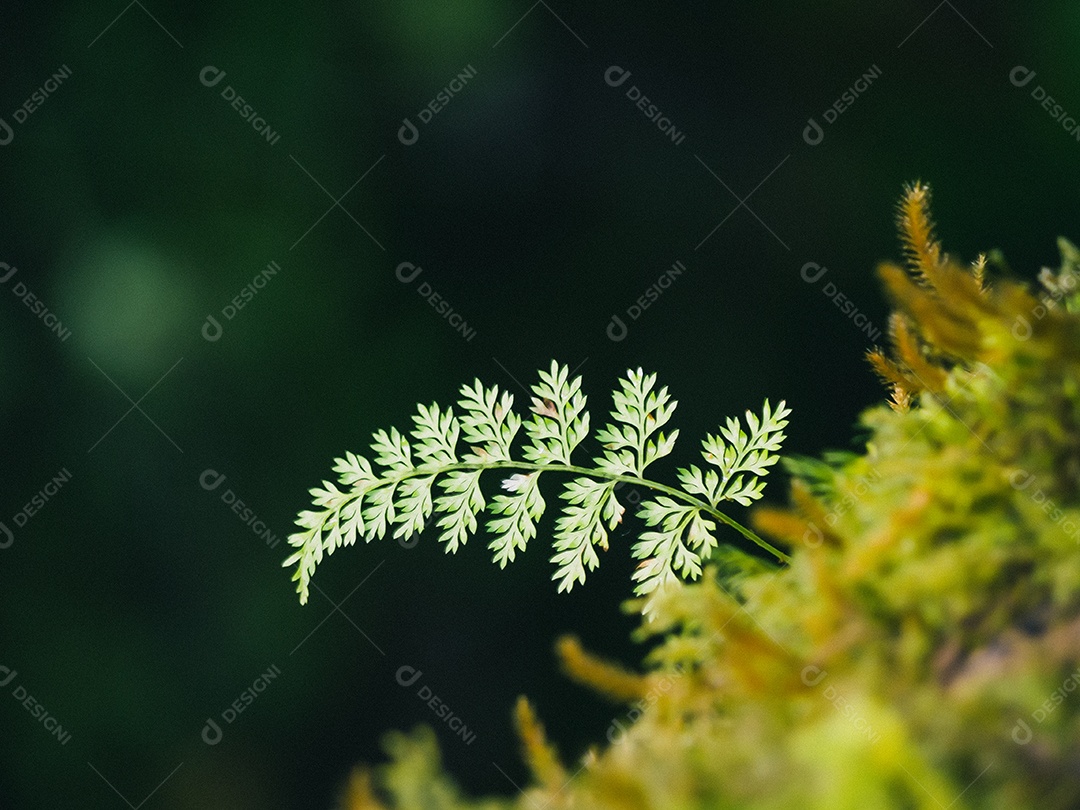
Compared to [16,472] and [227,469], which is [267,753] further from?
[16,472]

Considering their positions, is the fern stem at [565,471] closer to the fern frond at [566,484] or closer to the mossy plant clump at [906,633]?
the fern frond at [566,484]

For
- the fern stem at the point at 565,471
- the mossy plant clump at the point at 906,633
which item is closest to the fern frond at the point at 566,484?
the fern stem at the point at 565,471

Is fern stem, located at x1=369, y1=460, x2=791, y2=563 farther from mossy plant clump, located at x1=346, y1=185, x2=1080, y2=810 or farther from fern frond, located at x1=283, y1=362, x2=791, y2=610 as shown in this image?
mossy plant clump, located at x1=346, y1=185, x2=1080, y2=810

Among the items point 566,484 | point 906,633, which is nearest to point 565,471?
point 566,484

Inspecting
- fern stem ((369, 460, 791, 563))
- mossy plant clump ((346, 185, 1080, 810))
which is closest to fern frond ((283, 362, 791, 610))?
fern stem ((369, 460, 791, 563))

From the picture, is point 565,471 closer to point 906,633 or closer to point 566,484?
point 566,484

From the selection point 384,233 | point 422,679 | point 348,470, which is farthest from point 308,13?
point 348,470
